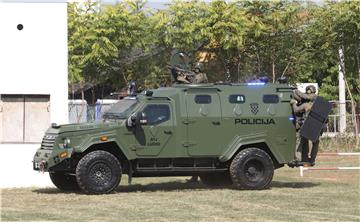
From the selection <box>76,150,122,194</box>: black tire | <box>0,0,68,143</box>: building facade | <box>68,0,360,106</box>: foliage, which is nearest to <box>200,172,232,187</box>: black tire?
<box>76,150,122,194</box>: black tire

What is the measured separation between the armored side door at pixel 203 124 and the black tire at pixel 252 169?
19.4 inches

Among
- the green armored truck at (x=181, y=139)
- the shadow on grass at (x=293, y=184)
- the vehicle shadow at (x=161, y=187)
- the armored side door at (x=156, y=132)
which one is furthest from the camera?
the shadow on grass at (x=293, y=184)

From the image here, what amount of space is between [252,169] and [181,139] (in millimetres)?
1599

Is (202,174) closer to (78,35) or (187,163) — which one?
(187,163)

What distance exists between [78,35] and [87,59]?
58.1 inches

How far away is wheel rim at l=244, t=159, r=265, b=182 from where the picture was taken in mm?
15148

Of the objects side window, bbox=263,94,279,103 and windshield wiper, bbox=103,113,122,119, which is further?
side window, bbox=263,94,279,103

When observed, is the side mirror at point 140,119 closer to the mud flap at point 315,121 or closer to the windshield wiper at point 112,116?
the windshield wiper at point 112,116

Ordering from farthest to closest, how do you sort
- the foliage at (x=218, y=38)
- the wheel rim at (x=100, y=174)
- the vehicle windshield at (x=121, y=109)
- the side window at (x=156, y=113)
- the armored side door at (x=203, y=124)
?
the foliage at (x=218, y=38), the armored side door at (x=203, y=124), the vehicle windshield at (x=121, y=109), the side window at (x=156, y=113), the wheel rim at (x=100, y=174)

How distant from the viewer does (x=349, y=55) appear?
28656 millimetres

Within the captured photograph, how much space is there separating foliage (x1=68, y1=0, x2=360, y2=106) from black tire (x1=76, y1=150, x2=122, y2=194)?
546 inches

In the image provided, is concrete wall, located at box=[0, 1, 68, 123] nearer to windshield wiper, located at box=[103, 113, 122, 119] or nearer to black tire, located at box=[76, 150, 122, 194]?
windshield wiper, located at box=[103, 113, 122, 119]

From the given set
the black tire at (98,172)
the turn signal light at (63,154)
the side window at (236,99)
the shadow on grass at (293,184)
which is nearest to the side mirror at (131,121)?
the black tire at (98,172)

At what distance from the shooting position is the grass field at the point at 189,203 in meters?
11.1
